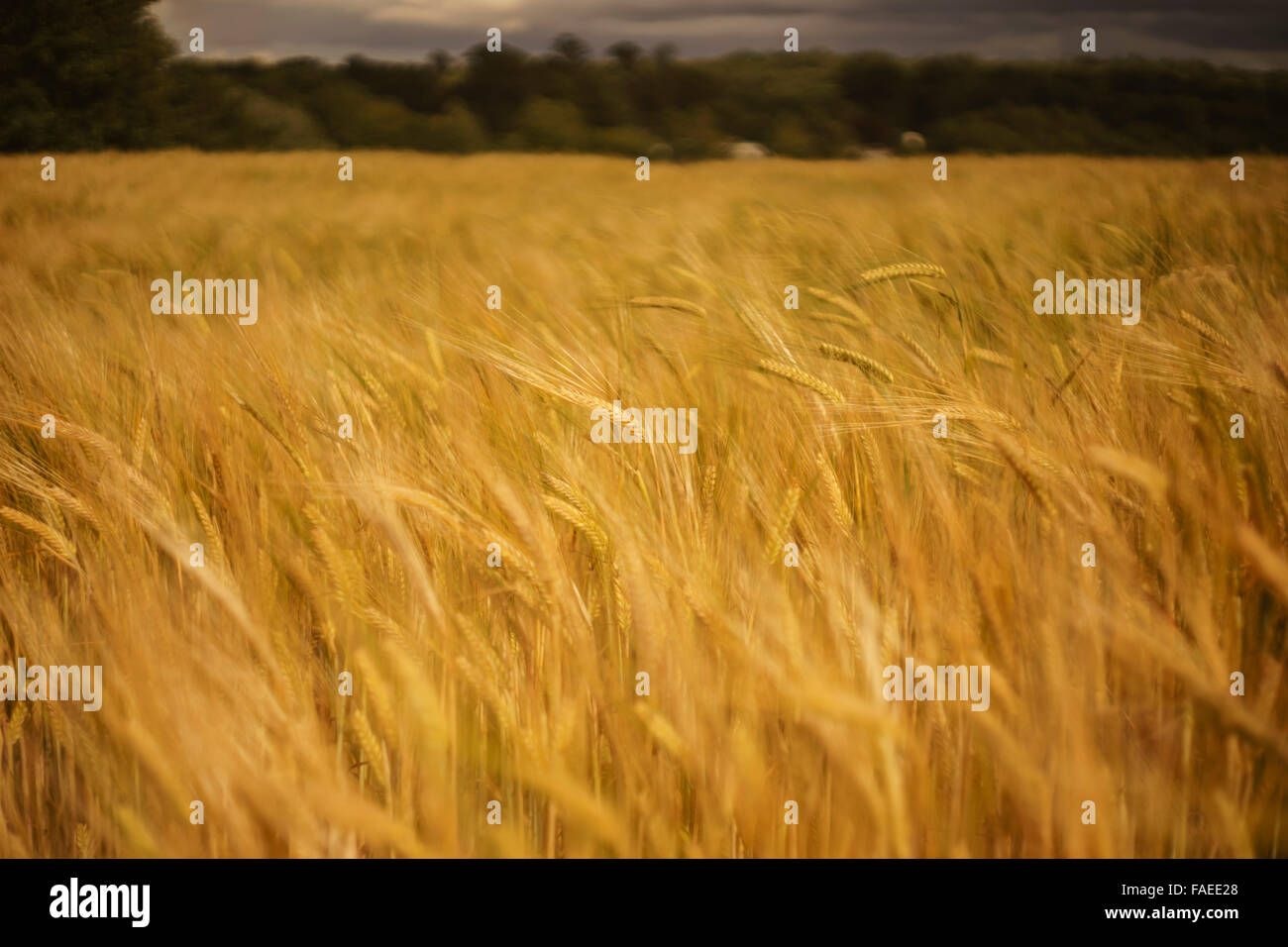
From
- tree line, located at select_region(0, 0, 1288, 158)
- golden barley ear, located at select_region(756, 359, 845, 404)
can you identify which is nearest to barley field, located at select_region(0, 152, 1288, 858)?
golden barley ear, located at select_region(756, 359, 845, 404)

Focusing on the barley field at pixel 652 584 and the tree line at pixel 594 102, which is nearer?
the barley field at pixel 652 584

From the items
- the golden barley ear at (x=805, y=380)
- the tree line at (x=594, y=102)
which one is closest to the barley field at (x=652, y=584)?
the golden barley ear at (x=805, y=380)

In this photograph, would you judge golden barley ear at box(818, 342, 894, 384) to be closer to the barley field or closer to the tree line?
the barley field

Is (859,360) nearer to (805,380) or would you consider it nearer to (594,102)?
(805,380)

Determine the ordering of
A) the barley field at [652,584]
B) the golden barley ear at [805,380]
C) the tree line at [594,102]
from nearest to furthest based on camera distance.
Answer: the barley field at [652,584] → the golden barley ear at [805,380] → the tree line at [594,102]

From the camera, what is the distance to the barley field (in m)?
0.72

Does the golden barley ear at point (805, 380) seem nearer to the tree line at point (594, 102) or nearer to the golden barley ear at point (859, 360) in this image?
the golden barley ear at point (859, 360)

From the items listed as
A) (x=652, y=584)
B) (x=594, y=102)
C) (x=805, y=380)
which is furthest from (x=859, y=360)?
(x=594, y=102)

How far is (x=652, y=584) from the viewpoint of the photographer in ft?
2.93

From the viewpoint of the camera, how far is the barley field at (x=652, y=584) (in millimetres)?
716

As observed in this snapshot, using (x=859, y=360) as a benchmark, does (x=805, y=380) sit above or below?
below

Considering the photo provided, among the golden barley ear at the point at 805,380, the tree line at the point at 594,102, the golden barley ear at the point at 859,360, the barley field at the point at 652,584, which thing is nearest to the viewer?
the barley field at the point at 652,584

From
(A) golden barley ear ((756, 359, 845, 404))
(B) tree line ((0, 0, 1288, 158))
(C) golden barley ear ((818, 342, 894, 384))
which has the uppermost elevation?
(B) tree line ((0, 0, 1288, 158))
